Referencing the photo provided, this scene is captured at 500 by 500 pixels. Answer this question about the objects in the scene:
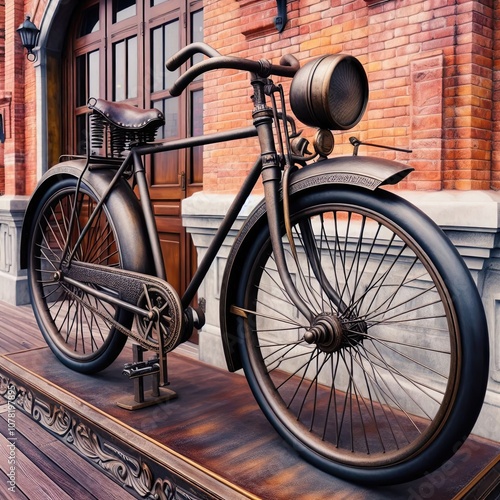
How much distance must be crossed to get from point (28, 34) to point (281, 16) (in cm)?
375

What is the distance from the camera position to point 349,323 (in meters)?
1.79

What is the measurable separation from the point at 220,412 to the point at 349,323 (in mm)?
865

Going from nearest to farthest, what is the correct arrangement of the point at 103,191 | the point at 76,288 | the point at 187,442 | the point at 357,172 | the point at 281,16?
the point at 357,172
the point at 187,442
the point at 103,191
the point at 76,288
the point at 281,16

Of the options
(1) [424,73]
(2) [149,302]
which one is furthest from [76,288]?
(1) [424,73]

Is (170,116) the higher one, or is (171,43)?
(171,43)

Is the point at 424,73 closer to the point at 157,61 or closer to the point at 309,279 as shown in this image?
the point at 309,279

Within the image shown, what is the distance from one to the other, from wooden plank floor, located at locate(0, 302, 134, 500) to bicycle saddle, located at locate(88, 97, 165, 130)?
1.48m

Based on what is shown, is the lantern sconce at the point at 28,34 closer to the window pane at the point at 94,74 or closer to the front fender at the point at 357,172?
the window pane at the point at 94,74

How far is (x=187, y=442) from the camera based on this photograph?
2.08 m

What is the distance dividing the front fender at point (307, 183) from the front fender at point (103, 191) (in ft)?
2.02

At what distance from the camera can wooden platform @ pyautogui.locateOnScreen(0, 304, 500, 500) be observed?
176 cm

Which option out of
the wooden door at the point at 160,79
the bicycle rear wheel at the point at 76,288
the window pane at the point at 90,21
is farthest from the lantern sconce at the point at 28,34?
the bicycle rear wheel at the point at 76,288

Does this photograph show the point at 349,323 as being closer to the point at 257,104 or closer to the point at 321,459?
the point at 321,459

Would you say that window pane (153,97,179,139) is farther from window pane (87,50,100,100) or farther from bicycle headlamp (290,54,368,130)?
bicycle headlamp (290,54,368,130)
